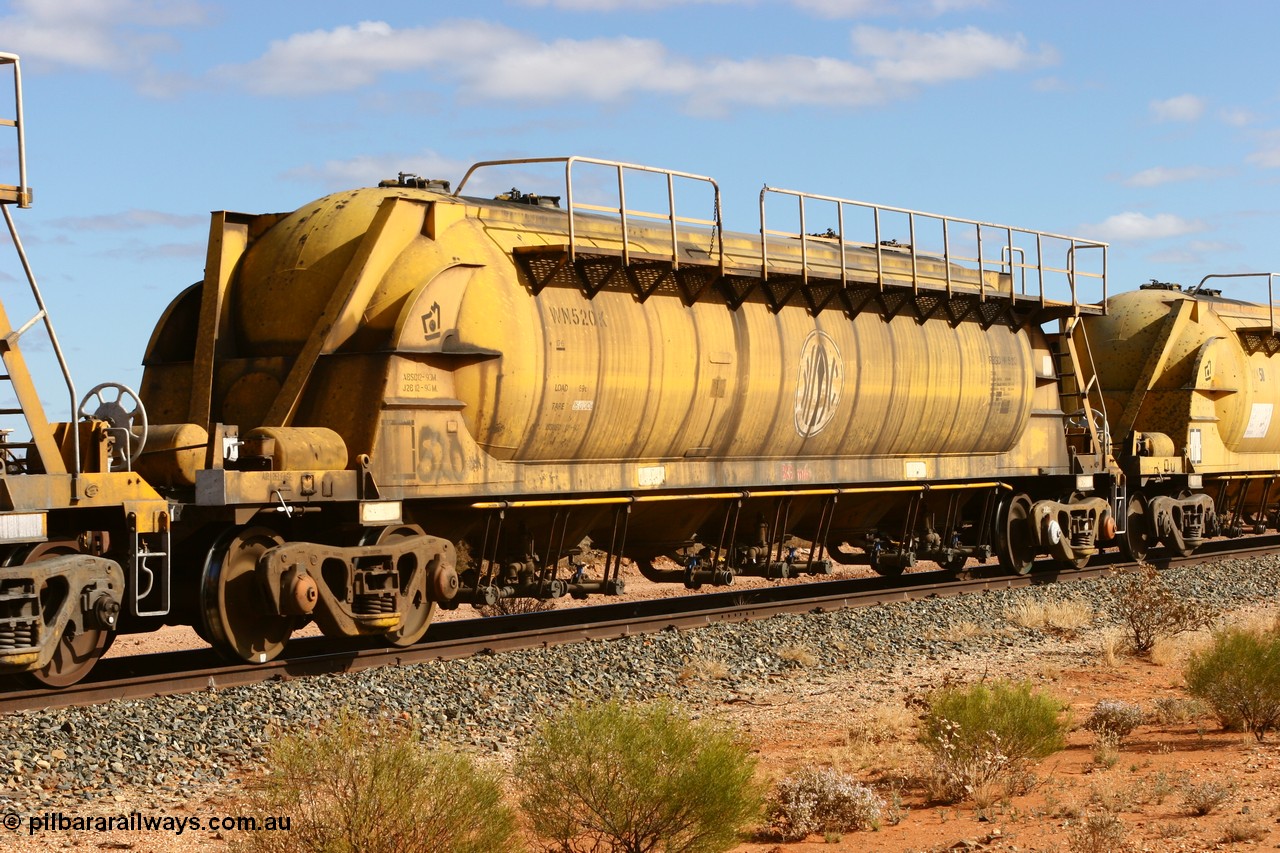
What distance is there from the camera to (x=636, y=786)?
739 centimetres

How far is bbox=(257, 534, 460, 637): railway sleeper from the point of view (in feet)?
38.3

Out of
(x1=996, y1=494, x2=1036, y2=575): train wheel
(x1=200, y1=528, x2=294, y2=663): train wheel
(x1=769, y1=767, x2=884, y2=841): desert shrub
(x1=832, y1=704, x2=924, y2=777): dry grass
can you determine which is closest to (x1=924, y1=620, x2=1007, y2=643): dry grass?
(x1=832, y1=704, x2=924, y2=777): dry grass

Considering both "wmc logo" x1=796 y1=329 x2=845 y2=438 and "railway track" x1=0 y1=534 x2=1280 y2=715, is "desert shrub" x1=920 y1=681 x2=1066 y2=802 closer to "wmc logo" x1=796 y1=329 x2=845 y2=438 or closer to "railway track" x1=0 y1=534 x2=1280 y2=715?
"railway track" x1=0 y1=534 x2=1280 y2=715

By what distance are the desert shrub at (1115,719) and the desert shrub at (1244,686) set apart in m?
0.51

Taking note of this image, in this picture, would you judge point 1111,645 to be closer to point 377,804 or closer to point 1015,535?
point 1015,535

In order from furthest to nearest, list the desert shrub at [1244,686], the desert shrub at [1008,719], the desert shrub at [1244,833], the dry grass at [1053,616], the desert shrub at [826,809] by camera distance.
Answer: the dry grass at [1053,616], the desert shrub at [1244,686], the desert shrub at [1008,719], the desert shrub at [826,809], the desert shrub at [1244,833]

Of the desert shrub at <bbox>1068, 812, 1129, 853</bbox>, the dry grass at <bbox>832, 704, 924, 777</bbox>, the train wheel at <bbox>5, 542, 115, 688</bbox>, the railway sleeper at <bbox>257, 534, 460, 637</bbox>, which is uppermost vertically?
the railway sleeper at <bbox>257, 534, 460, 637</bbox>

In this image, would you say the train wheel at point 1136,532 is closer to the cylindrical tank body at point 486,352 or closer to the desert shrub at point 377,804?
the cylindrical tank body at point 486,352

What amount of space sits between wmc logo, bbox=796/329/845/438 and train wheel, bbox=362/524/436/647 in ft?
17.1

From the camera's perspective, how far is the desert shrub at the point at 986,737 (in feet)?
29.1

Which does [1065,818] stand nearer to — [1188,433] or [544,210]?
[544,210]

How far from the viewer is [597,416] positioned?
14250 millimetres

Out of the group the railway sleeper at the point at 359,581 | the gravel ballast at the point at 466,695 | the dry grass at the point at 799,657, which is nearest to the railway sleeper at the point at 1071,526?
the gravel ballast at the point at 466,695

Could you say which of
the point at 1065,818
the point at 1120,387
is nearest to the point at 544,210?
the point at 1065,818
